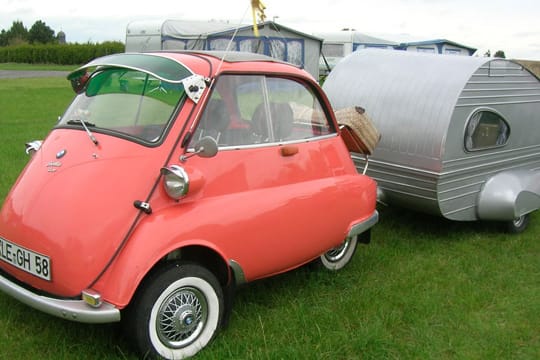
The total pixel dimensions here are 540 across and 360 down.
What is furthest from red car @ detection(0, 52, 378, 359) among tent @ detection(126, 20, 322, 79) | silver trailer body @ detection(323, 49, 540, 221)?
tent @ detection(126, 20, 322, 79)

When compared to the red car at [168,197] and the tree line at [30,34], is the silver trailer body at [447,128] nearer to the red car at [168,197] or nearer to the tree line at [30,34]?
the red car at [168,197]

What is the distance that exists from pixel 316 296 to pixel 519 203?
271 cm

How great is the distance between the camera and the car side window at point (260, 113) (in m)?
3.66

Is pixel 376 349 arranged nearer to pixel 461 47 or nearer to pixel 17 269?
pixel 17 269

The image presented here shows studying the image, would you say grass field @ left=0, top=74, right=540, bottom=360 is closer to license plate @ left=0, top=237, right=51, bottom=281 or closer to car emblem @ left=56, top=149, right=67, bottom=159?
license plate @ left=0, top=237, right=51, bottom=281

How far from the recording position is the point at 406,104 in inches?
218

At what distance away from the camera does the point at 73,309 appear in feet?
9.70

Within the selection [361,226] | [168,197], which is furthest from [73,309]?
[361,226]

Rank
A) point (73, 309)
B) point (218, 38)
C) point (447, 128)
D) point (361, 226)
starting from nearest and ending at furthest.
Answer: point (73, 309)
point (361, 226)
point (447, 128)
point (218, 38)

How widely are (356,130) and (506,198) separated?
205cm

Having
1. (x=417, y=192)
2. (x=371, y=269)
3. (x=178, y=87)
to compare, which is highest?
(x=178, y=87)

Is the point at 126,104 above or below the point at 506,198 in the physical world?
above

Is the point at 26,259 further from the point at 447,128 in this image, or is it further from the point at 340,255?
the point at 447,128

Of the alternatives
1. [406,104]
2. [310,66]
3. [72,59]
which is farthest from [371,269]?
[72,59]
